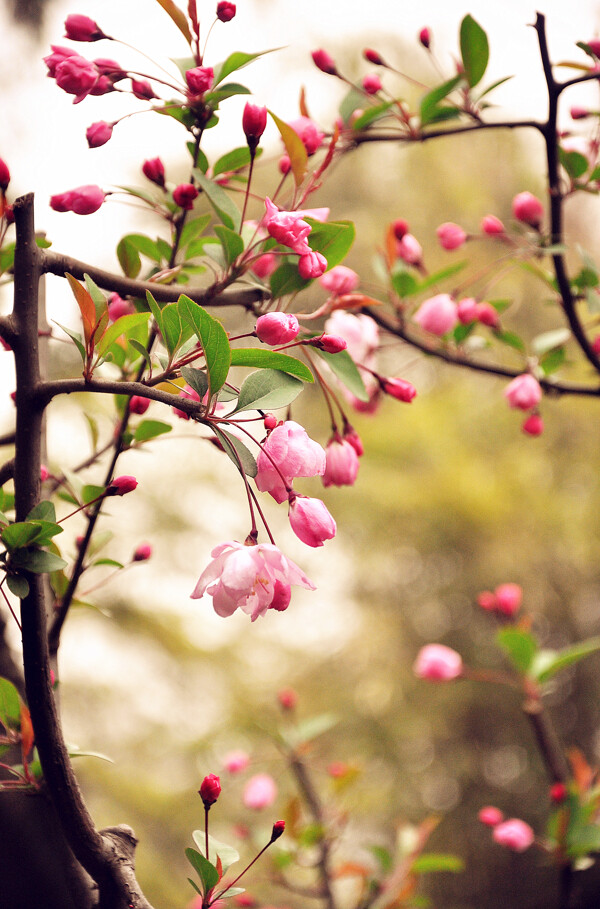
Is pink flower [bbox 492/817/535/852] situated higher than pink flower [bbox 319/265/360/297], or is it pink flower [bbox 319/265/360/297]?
pink flower [bbox 319/265/360/297]

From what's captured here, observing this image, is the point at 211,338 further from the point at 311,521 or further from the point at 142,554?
the point at 142,554

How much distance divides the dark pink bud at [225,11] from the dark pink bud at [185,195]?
0.09m

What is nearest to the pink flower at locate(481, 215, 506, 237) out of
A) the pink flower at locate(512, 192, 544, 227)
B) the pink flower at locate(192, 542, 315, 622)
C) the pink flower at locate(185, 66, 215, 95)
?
the pink flower at locate(512, 192, 544, 227)

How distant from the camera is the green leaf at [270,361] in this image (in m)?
0.29

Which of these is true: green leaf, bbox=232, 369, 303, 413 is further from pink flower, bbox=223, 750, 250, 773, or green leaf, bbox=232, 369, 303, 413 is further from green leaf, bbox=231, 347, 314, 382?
pink flower, bbox=223, 750, 250, 773

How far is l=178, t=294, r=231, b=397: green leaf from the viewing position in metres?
0.27

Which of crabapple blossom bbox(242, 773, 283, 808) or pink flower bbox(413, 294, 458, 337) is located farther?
crabapple blossom bbox(242, 773, 283, 808)

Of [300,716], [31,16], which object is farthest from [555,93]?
[300,716]

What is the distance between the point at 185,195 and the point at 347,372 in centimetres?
14

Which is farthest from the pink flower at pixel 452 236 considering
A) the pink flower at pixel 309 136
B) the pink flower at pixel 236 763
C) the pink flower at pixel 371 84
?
the pink flower at pixel 236 763

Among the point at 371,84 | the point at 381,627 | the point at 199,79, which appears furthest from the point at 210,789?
the point at 381,627

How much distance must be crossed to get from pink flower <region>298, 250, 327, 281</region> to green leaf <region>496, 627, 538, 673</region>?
0.55 meters

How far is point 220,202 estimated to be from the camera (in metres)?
0.41

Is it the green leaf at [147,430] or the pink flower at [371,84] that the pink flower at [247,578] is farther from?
the pink flower at [371,84]
